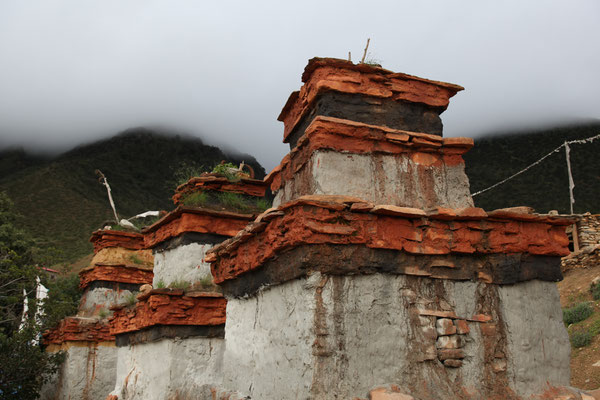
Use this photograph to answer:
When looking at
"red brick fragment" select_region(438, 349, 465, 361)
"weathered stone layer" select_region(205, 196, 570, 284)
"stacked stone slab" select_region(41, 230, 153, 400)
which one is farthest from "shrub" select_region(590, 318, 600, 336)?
"stacked stone slab" select_region(41, 230, 153, 400)

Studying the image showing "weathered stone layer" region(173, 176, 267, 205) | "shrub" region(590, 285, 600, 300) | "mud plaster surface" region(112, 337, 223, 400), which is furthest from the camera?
"shrub" region(590, 285, 600, 300)

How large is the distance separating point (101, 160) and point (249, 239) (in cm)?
4149

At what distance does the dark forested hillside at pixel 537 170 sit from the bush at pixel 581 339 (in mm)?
14342

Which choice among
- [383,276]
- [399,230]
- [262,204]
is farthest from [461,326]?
[262,204]

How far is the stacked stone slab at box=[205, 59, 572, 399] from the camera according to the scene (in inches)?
135

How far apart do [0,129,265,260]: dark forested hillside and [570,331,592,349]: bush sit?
16.7 metres

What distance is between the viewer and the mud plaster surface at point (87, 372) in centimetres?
1076

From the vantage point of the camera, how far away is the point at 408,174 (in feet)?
15.1

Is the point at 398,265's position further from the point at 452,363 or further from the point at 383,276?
the point at 452,363

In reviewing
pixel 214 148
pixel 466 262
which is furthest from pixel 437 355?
pixel 214 148

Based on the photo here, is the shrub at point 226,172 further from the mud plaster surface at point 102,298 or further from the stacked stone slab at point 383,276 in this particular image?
the mud plaster surface at point 102,298

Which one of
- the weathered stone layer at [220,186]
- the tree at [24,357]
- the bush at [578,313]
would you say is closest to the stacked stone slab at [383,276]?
the weathered stone layer at [220,186]

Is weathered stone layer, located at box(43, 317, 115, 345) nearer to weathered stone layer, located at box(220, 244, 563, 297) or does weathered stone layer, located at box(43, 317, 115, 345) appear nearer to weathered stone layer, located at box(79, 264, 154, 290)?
weathered stone layer, located at box(79, 264, 154, 290)

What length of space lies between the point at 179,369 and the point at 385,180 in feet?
12.1
